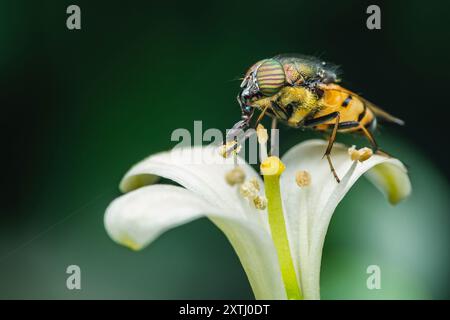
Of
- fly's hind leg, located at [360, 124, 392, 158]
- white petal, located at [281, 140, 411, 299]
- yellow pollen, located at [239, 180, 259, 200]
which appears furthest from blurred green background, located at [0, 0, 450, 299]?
yellow pollen, located at [239, 180, 259, 200]

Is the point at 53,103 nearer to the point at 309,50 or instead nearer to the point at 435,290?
the point at 309,50

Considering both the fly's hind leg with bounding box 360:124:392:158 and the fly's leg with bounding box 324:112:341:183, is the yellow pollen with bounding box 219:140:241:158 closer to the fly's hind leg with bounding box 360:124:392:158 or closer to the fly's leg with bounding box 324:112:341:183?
the fly's leg with bounding box 324:112:341:183

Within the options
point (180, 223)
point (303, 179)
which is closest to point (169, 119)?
point (303, 179)

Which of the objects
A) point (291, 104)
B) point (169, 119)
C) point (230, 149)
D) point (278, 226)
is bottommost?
point (278, 226)

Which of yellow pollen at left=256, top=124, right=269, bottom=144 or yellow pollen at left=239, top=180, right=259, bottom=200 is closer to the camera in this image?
yellow pollen at left=239, top=180, right=259, bottom=200

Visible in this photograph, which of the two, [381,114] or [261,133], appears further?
[381,114]

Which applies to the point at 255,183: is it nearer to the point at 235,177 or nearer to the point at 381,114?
the point at 235,177
